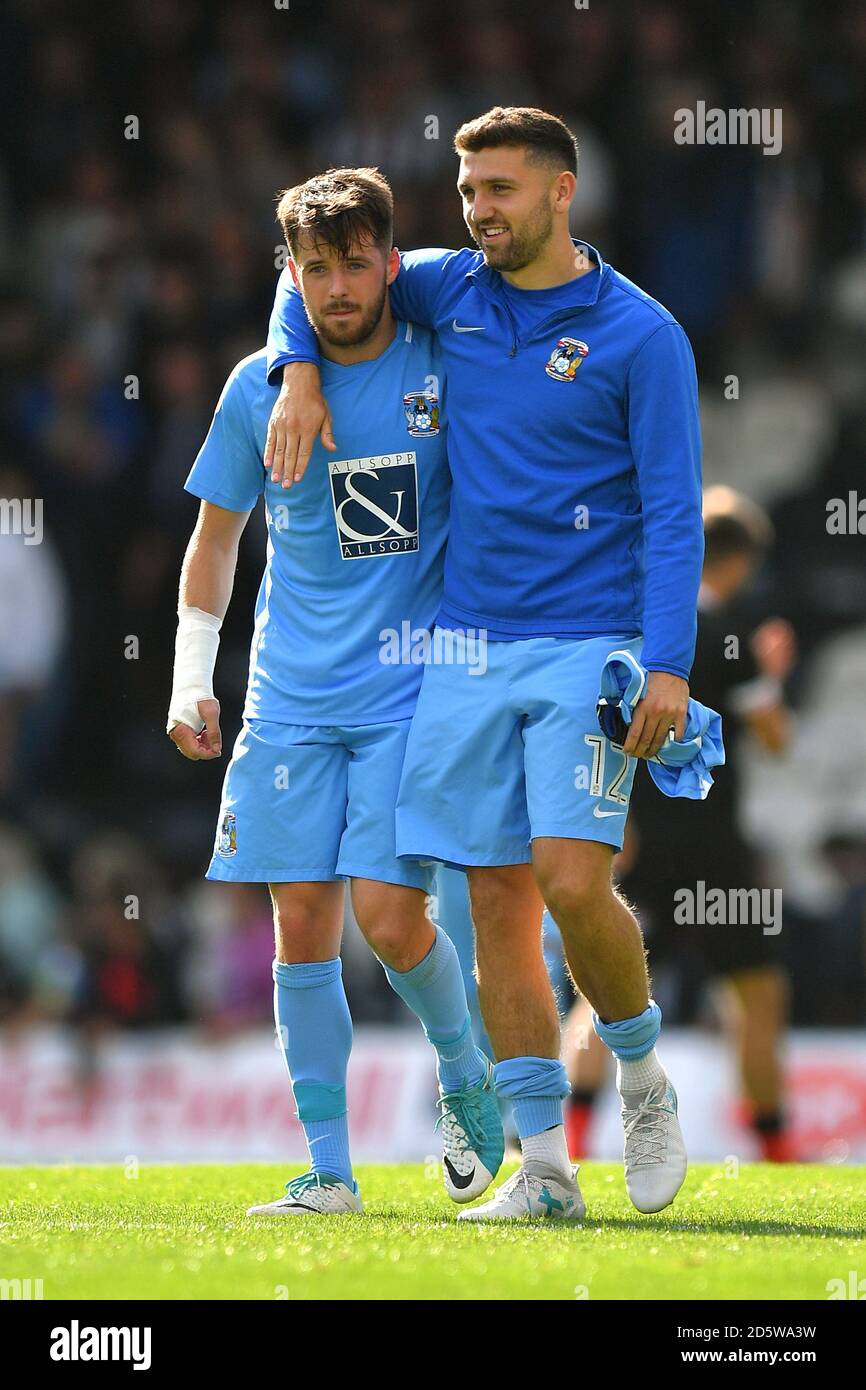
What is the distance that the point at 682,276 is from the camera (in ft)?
35.1

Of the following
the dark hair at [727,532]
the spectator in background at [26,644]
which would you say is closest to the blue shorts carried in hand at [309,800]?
the dark hair at [727,532]

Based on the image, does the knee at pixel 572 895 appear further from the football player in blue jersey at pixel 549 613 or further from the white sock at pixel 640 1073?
Result: the white sock at pixel 640 1073

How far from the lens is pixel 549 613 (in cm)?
427

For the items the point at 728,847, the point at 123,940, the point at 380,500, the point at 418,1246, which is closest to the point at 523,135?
the point at 380,500

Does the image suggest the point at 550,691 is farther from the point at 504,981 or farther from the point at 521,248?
the point at 521,248

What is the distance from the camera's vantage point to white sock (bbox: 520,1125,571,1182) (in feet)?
13.8

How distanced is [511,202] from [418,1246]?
6.83 feet

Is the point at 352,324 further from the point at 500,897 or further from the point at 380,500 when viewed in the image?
the point at 500,897

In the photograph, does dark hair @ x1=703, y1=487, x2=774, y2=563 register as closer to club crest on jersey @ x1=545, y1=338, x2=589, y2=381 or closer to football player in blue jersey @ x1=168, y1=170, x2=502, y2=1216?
football player in blue jersey @ x1=168, y1=170, x2=502, y2=1216

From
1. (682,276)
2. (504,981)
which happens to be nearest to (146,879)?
(682,276)

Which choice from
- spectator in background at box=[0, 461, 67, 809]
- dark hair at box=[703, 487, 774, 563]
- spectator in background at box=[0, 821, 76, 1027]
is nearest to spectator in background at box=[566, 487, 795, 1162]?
dark hair at box=[703, 487, 774, 563]

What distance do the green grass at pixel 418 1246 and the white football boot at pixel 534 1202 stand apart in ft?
0.29

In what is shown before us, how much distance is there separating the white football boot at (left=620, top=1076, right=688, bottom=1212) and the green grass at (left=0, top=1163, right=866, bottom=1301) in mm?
64
